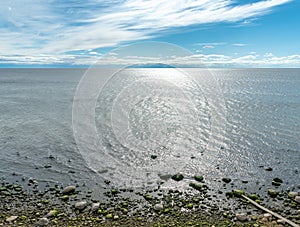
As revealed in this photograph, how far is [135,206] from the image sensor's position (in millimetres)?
18969

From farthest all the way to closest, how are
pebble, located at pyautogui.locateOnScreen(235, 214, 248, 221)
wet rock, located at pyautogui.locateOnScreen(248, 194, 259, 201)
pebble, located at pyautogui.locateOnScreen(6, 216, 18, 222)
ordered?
wet rock, located at pyautogui.locateOnScreen(248, 194, 259, 201) → pebble, located at pyautogui.locateOnScreen(235, 214, 248, 221) → pebble, located at pyautogui.locateOnScreen(6, 216, 18, 222)

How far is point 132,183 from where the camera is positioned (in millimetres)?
22875

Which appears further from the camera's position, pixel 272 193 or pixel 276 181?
pixel 276 181

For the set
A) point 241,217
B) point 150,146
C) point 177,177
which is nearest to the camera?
point 241,217

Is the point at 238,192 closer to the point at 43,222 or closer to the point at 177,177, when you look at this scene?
the point at 177,177

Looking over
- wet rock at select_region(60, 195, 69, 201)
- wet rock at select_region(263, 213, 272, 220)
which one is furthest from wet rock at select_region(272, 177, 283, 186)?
wet rock at select_region(60, 195, 69, 201)

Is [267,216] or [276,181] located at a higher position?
[267,216]

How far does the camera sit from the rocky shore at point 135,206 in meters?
16.9

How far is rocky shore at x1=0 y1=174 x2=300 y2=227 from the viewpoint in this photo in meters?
16.9

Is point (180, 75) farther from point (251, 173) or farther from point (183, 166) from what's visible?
point (251, 173)

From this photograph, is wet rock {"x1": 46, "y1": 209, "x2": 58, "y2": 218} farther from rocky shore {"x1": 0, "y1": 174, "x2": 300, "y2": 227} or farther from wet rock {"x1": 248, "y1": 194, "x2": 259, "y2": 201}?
wet rock {"x1": 248, "y1": 194, "x2": 259, "y2": 201}

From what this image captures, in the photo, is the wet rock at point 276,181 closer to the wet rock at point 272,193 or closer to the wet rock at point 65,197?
the wet rock at point 272,193

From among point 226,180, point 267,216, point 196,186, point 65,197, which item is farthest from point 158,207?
point 226,180

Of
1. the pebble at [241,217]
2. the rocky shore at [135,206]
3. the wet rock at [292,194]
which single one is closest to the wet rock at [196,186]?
the rocky shore at [135,206]
